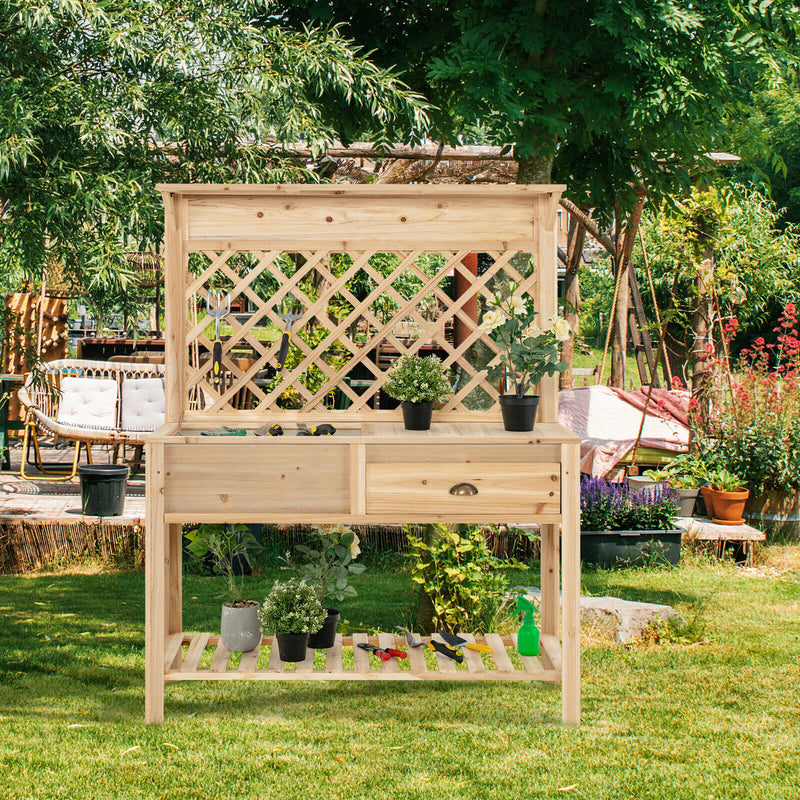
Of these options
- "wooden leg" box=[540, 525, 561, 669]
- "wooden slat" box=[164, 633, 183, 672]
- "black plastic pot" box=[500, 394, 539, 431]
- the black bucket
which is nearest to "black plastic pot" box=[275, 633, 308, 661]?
"wooden slat" box=[164, 633, 183, 672]

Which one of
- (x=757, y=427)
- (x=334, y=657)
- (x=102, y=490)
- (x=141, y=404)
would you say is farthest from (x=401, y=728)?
(x=141, y=404)

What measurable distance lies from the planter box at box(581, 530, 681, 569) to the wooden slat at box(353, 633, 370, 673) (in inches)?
79.7

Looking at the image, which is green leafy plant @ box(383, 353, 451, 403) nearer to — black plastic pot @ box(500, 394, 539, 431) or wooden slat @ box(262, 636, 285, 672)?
black plastic pot @ box(500, 394, 539, 431)

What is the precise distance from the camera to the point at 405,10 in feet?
13.1

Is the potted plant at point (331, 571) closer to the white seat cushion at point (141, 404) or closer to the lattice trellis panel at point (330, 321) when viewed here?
the lattice trellis panel at point (330, 321)

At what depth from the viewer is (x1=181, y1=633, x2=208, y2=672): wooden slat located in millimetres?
3219

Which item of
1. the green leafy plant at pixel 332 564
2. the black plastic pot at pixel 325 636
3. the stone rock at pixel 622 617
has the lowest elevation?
the stone rock at pixel 622 617

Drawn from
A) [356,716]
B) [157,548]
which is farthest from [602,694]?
[157,548]

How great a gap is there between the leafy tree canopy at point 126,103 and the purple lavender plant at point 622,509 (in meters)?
2.55

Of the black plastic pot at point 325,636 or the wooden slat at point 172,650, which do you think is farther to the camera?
the black plastic pot at point 325,636

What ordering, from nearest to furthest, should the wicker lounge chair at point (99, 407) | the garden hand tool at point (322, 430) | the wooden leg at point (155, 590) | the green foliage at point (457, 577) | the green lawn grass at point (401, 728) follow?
1. the green lawn grass at point (401, 728)
2. the wooden leg at point (155, 590)
3. the garden hand tool at point (322, 430)
4. the green foliage at point (457, 577)
5. the wicker lounge chair at point (99, 407)

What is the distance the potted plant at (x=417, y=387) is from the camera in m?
3.21

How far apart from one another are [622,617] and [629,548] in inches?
50.5

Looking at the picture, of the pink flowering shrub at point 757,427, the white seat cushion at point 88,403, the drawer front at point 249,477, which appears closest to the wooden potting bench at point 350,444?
the drawer front at point 249,477
